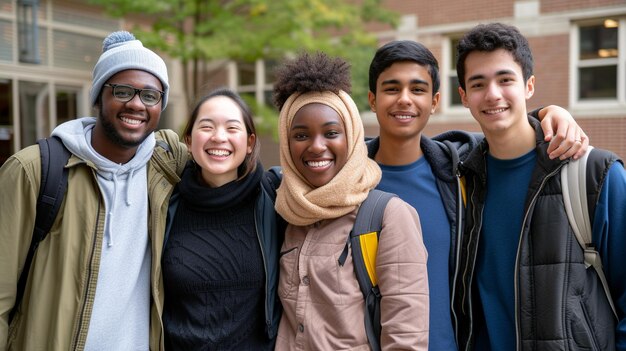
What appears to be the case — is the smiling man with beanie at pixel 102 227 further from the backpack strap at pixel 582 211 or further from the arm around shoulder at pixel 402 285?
the backpack strap at pixel 582 211

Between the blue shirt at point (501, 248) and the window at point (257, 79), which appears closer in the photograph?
the blue shirt at point (501, 248)

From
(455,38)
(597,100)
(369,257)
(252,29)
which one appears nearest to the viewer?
(369,257)

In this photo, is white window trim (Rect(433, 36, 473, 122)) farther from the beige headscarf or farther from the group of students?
the beige headscarf

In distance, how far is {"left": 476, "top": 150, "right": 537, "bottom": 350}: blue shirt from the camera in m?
2.64

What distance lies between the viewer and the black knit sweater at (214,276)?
2.68 meters

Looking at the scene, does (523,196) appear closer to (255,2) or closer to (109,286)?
(109,286)

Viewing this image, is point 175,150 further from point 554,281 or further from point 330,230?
point 554,281

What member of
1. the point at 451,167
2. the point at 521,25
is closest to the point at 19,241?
the point at 451,167

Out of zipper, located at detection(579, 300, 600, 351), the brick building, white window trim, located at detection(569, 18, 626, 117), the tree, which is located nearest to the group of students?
zipper, located at detection(579, 300, 600, 351)

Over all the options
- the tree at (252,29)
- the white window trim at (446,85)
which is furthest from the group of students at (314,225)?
the white window trim at (446,85)

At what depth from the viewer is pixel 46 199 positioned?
2549 millimetres

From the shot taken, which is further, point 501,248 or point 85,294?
point 501,248

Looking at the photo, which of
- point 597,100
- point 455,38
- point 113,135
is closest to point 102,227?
point 113,135

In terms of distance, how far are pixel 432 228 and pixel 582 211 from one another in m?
0.72
